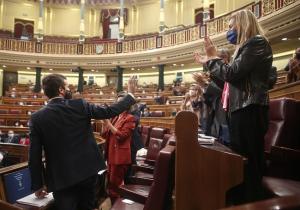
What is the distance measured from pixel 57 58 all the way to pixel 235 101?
571 inches

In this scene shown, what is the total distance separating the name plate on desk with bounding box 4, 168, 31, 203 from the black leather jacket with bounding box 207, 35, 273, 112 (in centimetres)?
159

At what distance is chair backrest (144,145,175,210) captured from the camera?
1.29 meters

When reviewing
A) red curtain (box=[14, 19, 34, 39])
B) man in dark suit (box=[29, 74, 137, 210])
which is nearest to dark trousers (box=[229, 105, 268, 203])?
man in dark suit (box=[29, 74, 137, 210])

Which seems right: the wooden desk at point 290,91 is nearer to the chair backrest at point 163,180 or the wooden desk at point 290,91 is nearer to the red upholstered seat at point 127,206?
the red upholstered seat at point 127,206

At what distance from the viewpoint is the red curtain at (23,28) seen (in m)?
17.2

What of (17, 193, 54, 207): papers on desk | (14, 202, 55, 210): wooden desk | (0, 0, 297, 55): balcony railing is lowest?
(14, 202, 55, 210): wooden desk

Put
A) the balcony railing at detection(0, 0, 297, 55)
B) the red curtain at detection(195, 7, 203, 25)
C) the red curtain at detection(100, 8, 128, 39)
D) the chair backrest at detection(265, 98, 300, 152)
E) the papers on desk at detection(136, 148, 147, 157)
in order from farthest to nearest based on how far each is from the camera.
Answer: the red curtain at detection(100, 8, 128, 39) → the red curtain at detection(195, 7, 203, 25) → the balcony railing at detection(0, 0, 297, 55) → the papers on desk at detection(136, 148, 147, 157) → the chair backrest at detection(265, 98, 300, 152)

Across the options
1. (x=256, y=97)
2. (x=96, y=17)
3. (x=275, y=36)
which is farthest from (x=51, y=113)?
(x=96, y=17)

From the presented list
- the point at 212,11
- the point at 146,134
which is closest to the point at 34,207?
the point at 146,134

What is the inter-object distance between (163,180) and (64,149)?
0.80 m

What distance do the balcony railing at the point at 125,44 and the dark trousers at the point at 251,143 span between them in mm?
9571

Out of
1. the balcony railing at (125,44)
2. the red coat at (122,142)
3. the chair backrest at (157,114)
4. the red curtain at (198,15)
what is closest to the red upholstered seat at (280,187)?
the red coat at (122,142)

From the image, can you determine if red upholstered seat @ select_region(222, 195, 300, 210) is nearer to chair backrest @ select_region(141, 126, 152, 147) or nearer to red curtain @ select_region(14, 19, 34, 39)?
chair backrest @ select_region(141, 126, 152, 147)

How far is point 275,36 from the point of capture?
849 centimetres
